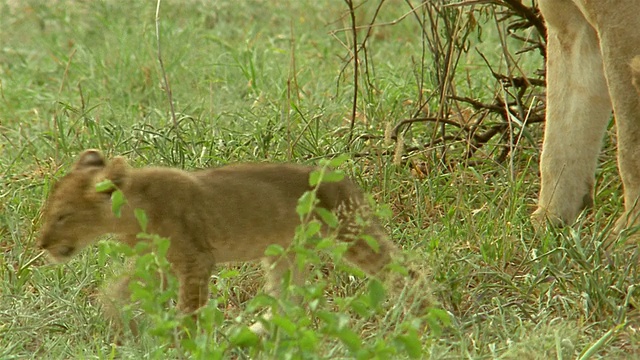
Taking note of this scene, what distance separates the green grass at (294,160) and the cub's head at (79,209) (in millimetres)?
164

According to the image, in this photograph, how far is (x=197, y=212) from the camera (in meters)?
3.37

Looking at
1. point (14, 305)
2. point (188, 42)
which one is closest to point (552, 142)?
point (14, 305)

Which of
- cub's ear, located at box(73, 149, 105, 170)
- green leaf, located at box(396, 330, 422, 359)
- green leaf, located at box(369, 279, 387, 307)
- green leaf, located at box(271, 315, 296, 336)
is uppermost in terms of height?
cub's ear, located at box(73, 149, 105, 170)

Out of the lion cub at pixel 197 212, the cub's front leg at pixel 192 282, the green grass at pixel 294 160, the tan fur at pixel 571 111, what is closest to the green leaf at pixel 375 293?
the green grass at pixel 294 160

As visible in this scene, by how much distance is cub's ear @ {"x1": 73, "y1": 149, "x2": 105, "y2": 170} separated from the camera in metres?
3.29

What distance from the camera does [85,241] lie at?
3.31m

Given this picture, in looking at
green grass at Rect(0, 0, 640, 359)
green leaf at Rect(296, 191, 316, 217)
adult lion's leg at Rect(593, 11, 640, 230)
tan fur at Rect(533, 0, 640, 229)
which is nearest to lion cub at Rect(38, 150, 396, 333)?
green grass at Rect(0, 0, 640, 359)

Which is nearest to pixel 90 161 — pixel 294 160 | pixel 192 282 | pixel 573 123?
pixel 192 282

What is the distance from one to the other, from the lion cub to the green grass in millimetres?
144

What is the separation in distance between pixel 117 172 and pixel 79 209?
146 mm

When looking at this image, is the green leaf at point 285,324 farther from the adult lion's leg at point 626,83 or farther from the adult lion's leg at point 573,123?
the adult lion's leg at point 573,123

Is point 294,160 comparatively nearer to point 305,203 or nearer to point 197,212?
point 197,212

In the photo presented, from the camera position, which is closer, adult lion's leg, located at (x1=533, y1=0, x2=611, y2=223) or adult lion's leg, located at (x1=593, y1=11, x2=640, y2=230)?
adult lion's leg, located at (x1=593, y1=11, x2=640, y2=230)

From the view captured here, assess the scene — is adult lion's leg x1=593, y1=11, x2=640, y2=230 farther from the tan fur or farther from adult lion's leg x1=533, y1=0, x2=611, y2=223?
adult lion's leg x1=533, y1=0, x2=611, y2=223
